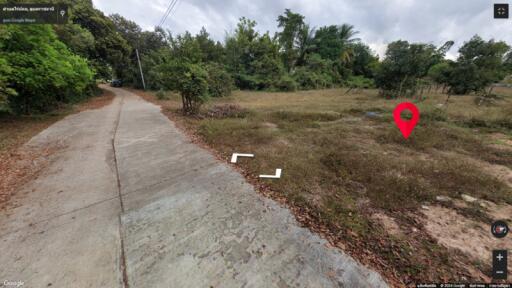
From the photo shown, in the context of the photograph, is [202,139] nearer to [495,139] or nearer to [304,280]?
[304,280]

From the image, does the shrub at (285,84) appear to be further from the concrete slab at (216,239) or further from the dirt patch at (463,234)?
the dirt patch at (463,234)

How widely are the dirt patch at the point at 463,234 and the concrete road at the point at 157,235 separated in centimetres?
105

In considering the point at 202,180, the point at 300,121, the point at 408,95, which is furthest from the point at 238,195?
the point at 408,95

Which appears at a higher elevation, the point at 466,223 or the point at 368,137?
the point at 368,137

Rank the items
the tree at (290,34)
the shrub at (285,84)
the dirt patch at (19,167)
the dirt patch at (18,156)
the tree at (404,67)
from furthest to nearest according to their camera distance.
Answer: the tree at (290,34)
the shrub at (285,84)
the tree at (404,67)
the dirt patch at (18,156)
the dirt patch at (19,167)

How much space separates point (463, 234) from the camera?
1.99 meters

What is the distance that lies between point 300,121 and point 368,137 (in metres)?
2.40

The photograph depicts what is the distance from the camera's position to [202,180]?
10.0 ft

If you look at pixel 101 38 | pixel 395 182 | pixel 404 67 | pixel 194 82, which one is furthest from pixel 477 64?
pixel 101 38

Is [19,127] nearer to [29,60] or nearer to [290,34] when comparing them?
[29,60]

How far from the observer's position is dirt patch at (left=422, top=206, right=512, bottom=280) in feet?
5.87

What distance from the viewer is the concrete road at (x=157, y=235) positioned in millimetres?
1562

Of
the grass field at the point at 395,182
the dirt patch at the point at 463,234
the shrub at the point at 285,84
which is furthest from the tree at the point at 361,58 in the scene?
the dirt patch at the point at 463,234

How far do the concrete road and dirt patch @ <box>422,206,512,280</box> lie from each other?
1.05m
